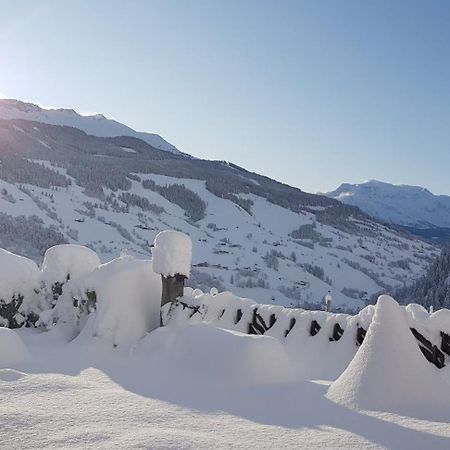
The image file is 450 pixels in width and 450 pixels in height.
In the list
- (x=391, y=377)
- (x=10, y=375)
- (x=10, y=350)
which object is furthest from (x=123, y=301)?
(x=391, y=377)

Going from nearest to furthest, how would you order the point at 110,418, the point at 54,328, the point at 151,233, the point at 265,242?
the point at 110,418 < the point at 54,328 < the point at 151,233 < the point at 265,242

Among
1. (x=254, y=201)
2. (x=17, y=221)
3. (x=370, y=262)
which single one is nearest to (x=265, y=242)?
(x=370, y=262)

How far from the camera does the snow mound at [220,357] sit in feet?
23.9

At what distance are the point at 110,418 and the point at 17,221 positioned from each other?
54.0 metres

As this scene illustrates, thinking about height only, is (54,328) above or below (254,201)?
below

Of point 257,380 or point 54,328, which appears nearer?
point 257,380

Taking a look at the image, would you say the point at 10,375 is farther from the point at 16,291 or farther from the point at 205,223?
the point at 205,223

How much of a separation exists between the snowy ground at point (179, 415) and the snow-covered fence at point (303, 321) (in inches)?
96.3

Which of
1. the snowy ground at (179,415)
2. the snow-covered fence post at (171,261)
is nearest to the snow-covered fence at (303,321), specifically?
the snow-covered fence post at (171,261)

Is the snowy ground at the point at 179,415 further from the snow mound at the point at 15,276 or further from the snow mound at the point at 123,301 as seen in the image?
the snow mound at the point at 15,276

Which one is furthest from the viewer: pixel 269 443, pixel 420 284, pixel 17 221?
pixel 420 284

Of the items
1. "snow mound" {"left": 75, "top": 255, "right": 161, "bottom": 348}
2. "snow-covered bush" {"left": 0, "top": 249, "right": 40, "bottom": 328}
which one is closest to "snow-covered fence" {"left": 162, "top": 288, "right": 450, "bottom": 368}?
"snow mound" {"left": 75, "top": 255, "right": 161, "bottom": 348}

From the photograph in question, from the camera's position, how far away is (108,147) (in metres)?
155

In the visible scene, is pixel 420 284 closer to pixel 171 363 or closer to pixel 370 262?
pixel 370 262
